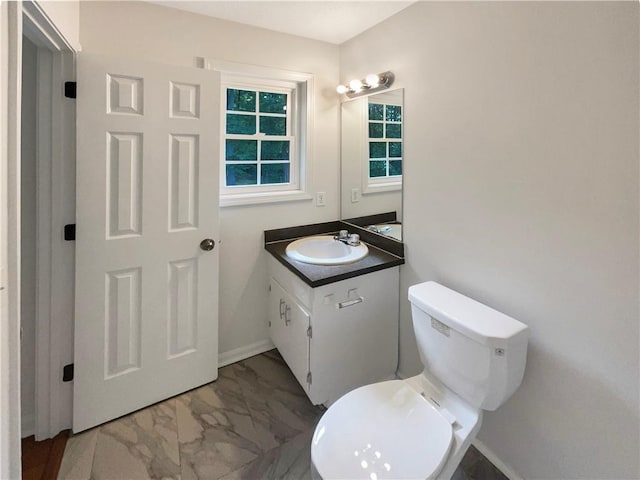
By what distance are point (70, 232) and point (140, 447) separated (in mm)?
1064

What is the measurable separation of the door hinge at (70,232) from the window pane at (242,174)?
2.96 ft

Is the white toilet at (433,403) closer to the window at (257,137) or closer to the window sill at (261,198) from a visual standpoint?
the window sill at (261,198)

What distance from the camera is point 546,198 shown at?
4.31 ft

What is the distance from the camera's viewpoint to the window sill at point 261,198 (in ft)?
7.12

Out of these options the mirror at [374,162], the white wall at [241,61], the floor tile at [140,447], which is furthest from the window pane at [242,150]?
the floor tile at [140,447]

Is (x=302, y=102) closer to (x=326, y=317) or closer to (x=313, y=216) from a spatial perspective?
(x=313, y=216)

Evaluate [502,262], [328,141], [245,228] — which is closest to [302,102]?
[328,141]

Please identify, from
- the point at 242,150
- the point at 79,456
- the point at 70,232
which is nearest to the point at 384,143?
the point at 242,150

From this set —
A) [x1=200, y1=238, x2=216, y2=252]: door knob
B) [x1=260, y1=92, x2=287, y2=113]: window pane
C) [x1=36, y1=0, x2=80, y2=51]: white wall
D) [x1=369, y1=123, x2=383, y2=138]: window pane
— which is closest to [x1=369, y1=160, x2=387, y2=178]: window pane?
[x1=369, y1=123, x2=383, y2=138]: window pane

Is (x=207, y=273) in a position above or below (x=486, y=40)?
below

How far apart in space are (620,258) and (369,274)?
105cm

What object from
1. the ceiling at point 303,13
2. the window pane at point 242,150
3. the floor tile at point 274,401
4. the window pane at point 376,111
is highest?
the ceiling at point 303,13

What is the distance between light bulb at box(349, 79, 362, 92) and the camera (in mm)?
2176

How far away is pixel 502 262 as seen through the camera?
4.87ft
